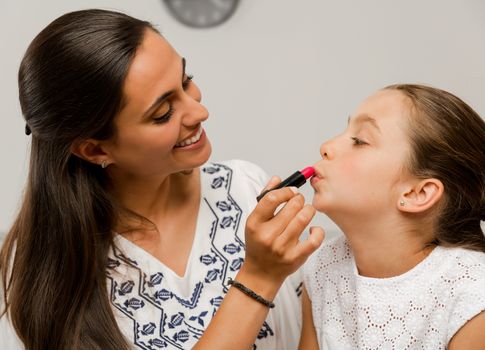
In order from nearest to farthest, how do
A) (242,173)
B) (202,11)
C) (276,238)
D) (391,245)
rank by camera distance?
(276,238), (391,245), (242,173), (202,11)

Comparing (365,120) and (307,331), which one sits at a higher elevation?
(365,120)

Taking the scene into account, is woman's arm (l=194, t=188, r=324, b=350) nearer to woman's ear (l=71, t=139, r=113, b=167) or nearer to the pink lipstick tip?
the pink lipstick tip

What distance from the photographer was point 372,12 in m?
1.65

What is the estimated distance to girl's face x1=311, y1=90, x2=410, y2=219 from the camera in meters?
0.95

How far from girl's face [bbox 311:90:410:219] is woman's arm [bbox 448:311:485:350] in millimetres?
206

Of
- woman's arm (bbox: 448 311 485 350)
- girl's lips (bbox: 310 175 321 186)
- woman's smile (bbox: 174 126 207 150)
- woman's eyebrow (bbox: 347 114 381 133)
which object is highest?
woman's eyebrow (bbox: 347 114 381 133)

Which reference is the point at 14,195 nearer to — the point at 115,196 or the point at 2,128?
the point at 2,128

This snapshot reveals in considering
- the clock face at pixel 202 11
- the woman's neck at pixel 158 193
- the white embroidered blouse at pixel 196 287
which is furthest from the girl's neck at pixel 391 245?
the clock face at pixel 202 11

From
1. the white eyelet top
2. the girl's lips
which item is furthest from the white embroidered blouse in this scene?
the girl's lips

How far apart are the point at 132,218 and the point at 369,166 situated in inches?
18.3

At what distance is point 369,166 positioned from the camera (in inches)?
37.5

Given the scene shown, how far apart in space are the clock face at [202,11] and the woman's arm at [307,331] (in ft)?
2.86

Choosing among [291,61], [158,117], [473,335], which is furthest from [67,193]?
[291,61]

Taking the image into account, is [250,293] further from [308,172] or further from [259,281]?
[308,172]
